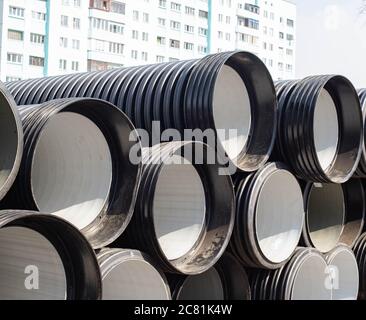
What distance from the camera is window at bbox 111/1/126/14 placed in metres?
41.7

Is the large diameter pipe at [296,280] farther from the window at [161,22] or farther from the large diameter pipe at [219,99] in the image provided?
the window at [161,22]

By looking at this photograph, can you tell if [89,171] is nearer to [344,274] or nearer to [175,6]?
[344,274]

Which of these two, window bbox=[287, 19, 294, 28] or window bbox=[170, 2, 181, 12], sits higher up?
window bbox=[287, 19, 294, 28]

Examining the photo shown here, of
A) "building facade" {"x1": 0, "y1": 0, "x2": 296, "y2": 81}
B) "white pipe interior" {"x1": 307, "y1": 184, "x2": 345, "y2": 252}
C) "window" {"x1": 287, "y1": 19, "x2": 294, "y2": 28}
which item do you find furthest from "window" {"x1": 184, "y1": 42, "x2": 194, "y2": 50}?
"white pipe interior" {"x1": 307, "y1": 184, "x2": 345, "y2": 252}

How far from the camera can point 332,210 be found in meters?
8.73

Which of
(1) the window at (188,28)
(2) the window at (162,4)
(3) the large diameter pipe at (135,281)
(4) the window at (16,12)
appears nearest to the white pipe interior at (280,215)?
(3) the large diameter pipe at (135,281)

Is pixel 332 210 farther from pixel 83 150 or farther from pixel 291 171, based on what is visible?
pixel 83 150

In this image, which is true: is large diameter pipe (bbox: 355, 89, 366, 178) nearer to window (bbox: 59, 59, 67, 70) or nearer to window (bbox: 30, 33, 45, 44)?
window (bbox: 30, 33, 45, 44)

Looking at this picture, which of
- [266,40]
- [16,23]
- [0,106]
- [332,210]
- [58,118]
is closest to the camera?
[0,106]

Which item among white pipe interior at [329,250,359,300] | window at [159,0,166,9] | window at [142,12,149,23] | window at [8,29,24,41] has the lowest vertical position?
white pipe interior at [329,250,359,300]

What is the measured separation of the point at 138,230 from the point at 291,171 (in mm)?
2610

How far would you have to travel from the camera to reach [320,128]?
24.8ft

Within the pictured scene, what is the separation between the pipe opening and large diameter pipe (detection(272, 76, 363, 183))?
12.2 feet
